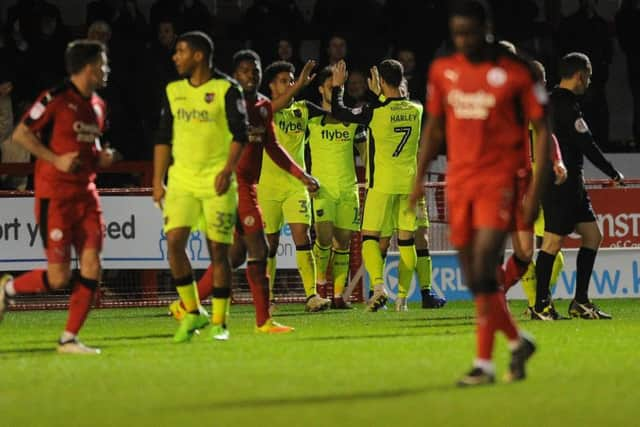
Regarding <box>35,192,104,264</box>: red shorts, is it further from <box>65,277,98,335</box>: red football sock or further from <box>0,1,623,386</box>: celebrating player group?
<box>65,277,98,335</box>: red football sock

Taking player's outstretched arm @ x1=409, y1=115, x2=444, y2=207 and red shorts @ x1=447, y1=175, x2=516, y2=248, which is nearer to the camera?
red shorts @ x1=447, y1=175, x2=516, y2=248

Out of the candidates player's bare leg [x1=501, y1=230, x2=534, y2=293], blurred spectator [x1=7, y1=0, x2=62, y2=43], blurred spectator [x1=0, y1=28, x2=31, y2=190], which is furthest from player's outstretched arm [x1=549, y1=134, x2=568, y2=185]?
blurred spectator [x1=7, y1=0, x2=62, y2=43]

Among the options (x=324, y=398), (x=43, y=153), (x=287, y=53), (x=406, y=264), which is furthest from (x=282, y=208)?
(x=324, y=398)

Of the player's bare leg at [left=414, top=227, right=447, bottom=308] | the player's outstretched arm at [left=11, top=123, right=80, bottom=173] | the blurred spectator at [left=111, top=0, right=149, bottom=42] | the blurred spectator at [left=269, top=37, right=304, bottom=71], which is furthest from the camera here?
the blurred spectator at [left=111, top=0, right=149, bottom=42]

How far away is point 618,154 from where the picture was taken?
64.2 ft

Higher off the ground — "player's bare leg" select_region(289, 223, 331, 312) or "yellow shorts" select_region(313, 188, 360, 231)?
"yellow shorts" select_region(313, 188, 360, 231)

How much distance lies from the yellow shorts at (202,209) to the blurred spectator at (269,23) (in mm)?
9041

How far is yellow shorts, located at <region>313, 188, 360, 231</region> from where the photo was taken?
16703 mm

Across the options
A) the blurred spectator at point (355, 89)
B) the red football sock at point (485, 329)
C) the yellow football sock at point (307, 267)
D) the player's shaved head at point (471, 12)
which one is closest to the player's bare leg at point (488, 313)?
the red football sock at point (485, 329)

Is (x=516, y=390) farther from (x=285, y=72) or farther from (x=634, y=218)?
(x=634, y=218)

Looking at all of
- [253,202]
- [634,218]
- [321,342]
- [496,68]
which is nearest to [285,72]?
[253,202]

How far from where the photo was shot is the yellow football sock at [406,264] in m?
15.9

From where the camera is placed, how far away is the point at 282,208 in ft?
52.1

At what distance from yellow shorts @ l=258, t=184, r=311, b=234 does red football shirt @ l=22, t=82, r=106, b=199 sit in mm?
4961
